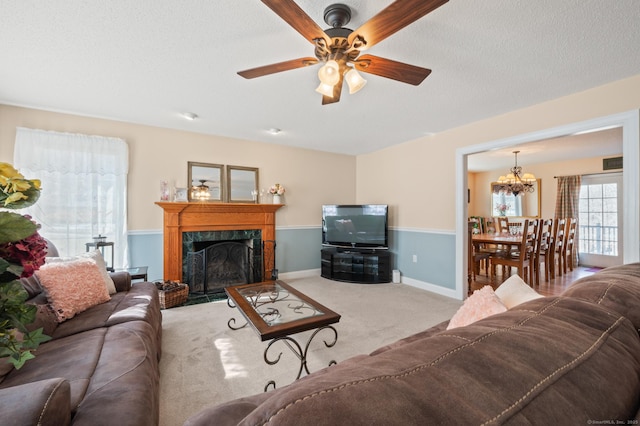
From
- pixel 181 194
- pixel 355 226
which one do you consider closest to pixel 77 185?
pixel 181 194

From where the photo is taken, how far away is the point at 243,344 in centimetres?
234

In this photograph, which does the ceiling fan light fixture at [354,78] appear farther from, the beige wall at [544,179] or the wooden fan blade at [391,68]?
the beige wall at [544,179]

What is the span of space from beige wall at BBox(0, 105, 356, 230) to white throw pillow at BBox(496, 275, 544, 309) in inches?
146

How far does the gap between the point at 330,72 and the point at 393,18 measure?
457mm

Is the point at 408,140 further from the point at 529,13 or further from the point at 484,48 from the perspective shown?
the point at 529,13

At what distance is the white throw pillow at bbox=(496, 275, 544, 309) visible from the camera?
3.88ft

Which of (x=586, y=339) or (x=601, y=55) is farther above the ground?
(x=601, y=55)

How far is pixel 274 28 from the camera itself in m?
1.74

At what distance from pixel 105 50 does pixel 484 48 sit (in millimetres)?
2771

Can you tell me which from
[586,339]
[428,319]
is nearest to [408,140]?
[428,319]

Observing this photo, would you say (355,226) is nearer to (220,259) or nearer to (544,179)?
(220,259)

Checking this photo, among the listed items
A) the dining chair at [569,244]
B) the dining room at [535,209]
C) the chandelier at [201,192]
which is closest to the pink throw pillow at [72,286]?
the chandelier at [201,192]

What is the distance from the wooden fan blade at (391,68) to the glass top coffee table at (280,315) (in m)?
1.71

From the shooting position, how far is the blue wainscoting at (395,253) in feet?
11.9
